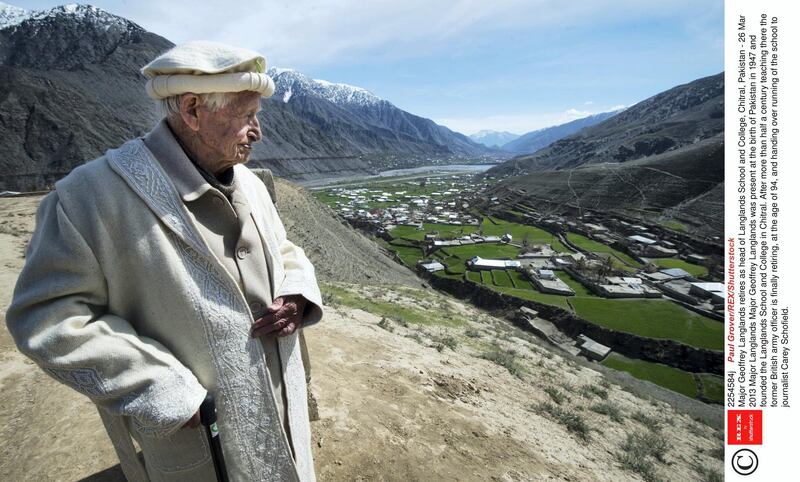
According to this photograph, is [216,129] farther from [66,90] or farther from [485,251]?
[66,90]

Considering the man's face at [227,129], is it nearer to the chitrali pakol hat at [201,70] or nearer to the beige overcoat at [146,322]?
the chitrali pakol hat at [201,70]

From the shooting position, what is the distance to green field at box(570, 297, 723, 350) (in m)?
22.9

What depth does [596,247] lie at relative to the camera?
4181cm

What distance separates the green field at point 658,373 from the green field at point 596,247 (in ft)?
58.5

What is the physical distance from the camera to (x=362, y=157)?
15888 cm

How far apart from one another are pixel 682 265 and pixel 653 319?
14.5 metres

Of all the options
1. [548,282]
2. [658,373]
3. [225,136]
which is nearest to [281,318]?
[225,136]

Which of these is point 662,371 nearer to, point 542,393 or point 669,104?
point 542,393

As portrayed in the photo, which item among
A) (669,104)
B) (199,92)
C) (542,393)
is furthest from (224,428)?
(669,104)

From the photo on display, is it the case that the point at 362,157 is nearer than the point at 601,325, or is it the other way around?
the point at 601,325

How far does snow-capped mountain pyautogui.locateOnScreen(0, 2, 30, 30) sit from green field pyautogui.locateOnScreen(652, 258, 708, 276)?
132 meters

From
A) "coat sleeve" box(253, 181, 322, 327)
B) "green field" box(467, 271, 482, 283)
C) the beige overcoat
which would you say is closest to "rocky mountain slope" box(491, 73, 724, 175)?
"green field" box(467, 271, 482, 283)
